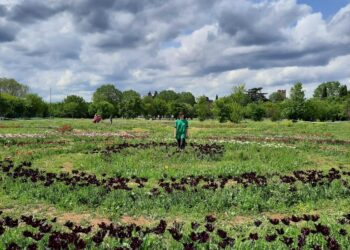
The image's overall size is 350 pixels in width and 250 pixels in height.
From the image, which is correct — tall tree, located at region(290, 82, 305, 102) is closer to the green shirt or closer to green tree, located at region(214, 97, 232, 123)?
green tree, located at region(214, 97, 232, 123)

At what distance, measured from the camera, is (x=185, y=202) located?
31.3 ft

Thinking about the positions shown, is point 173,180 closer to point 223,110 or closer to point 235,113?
point 235,113

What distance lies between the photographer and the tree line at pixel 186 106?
74387mm

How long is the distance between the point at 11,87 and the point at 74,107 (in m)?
31.7

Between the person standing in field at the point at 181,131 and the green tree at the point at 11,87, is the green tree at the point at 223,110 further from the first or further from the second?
the green tree at the point at 11,87

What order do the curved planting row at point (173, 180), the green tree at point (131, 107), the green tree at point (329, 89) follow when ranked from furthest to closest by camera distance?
the green tree at point (329, 89), the green tree at point (131, 107), the curved planting row at point (173, 180)

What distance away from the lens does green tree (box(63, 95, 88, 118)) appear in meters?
127

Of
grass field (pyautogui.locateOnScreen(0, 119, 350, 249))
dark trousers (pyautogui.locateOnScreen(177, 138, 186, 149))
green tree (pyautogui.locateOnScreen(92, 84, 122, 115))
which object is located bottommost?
grass field (pyautogui.locateOnScreen(0, 119, 350, 249))

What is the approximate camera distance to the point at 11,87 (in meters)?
143

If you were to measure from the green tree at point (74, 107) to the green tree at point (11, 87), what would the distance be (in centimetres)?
Answer: 2054

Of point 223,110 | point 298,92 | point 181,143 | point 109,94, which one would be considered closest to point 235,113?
point 223,110

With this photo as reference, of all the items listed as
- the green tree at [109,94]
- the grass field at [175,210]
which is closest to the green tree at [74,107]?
the green tree at [109,94]

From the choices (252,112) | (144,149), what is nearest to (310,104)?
(252,112)

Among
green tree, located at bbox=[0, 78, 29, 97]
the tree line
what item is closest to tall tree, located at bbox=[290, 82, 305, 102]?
the tree line
